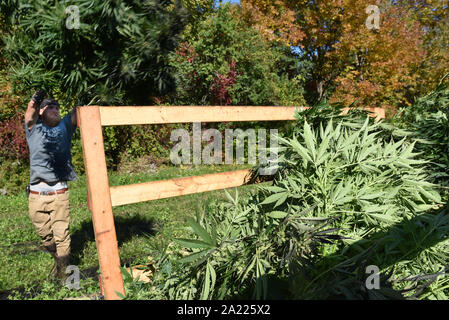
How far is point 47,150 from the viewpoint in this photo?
3.50 meters

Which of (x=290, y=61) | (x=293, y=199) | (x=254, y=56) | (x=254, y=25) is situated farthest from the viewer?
(x=290, y=61)

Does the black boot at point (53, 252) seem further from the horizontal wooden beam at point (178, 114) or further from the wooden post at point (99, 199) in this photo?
the horizontal wooden beam at point (178, 114)

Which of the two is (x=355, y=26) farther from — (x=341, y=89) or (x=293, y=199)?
(x=293, y=199)

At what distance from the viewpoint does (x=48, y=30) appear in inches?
98.7

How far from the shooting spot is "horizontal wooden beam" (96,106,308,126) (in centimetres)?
234

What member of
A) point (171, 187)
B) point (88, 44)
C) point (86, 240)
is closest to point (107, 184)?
point (171, 187)

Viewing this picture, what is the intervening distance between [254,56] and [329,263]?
11.3 m

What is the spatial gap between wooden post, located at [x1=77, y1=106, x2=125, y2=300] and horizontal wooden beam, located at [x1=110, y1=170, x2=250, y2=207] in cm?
12
